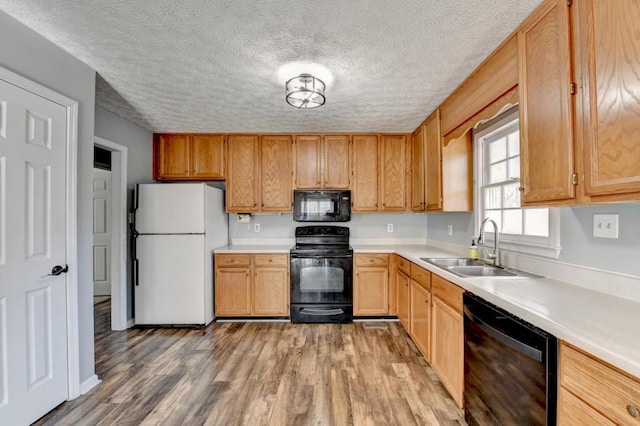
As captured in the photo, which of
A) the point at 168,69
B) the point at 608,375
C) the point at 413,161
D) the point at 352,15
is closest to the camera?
the point at 608,375

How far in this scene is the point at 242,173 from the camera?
12.3ft

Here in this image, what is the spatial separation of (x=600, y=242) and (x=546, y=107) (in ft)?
2.43

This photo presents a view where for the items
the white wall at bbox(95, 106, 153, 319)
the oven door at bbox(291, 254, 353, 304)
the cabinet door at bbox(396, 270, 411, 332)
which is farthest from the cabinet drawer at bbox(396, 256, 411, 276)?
the white wall at bbox(95, 106, 153, 319)

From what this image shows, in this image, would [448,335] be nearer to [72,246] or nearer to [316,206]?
[316,206]

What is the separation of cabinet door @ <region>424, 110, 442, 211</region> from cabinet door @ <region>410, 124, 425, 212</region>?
113mm

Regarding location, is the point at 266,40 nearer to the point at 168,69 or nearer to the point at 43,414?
the point at 168,69

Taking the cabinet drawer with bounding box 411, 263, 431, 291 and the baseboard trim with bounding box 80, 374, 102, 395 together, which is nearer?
the baseboard trim with bounding box 80, 374, 102, 395

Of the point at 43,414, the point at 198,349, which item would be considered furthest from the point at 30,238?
the point at 198,349

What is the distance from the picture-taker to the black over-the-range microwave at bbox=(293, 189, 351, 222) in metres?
3.67

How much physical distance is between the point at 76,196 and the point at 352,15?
7.10 ft

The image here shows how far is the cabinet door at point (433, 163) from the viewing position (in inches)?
113

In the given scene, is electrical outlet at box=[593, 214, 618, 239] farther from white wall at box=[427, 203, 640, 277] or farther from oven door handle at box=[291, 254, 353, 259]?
oven door handle at box=[291, 254, 353, 259]

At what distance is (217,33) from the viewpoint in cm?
180

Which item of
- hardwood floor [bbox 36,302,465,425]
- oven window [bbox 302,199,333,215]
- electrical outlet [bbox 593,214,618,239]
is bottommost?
hardwood floor [bbox 36,302,465,425]
